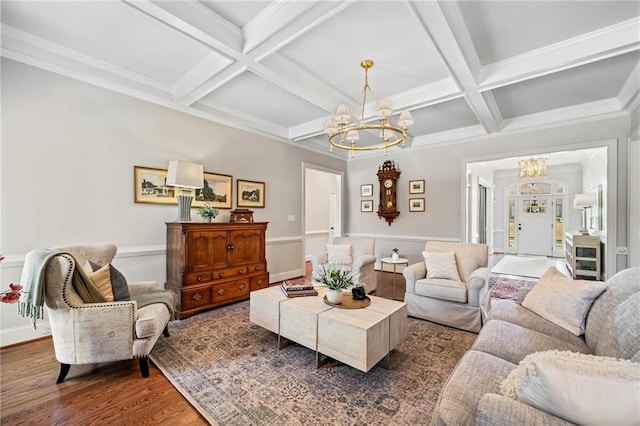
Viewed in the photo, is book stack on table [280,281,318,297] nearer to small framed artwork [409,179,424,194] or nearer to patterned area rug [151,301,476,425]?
patterned area rug [151,301,476,425]

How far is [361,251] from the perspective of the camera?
178 inches

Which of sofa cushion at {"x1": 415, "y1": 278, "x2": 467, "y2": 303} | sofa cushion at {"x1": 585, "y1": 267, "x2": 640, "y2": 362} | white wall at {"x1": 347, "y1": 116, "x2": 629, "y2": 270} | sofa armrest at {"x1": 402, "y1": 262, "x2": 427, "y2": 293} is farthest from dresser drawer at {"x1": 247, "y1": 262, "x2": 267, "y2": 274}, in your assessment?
sofa cushion at {"x1": 585, "y1": 267, "x2": 640, "y2": 362}

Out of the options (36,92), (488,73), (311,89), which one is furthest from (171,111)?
(488,73)

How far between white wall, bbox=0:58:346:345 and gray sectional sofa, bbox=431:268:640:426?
11.6ft

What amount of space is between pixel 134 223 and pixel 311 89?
2668 millimetres

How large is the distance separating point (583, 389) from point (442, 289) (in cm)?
237

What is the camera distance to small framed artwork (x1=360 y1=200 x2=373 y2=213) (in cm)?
627

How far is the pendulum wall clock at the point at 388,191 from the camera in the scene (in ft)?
19.1

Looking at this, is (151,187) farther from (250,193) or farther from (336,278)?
(336,278)

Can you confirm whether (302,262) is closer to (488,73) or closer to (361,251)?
(361,251)

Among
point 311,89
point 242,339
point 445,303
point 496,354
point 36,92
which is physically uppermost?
point 311,89

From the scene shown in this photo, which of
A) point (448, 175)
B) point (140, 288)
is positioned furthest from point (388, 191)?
point (140, 288)

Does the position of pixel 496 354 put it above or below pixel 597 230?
below

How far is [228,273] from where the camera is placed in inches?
145
